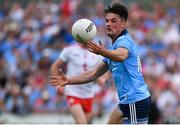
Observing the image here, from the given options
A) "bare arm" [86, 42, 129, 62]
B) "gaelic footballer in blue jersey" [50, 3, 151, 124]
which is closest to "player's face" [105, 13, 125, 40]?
"gaelic footballer in blue jersey" [50, 3, 151, 124]

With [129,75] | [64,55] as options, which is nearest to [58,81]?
[129,75]

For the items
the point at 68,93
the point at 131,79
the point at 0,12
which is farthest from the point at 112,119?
the point at 0,12

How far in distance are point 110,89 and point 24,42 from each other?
4.86m

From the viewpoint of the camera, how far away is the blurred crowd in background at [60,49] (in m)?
18.2

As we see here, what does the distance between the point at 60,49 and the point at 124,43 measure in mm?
11066

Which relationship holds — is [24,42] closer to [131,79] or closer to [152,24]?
[152,24]

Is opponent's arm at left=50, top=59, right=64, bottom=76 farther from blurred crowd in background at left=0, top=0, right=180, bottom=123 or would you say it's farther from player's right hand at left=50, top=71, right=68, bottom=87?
blurred crowd in background at left=0, top=0, right=180, bottom=123

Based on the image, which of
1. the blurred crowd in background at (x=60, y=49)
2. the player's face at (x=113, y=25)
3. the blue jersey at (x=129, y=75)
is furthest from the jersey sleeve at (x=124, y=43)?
the blurred crowd in background at (x=60, y=49)

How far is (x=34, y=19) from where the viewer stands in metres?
23.4

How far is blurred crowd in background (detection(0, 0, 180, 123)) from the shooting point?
18.2 metres

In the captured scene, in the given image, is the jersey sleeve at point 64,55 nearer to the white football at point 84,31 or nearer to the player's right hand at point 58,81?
the player's right hand at point 58,81

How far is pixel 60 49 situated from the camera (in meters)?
20.8

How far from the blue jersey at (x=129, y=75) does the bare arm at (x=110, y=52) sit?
0.30m

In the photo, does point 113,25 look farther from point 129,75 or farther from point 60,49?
point 60,49
